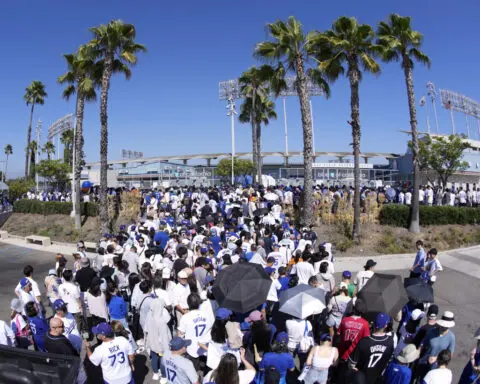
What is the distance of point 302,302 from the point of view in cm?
562

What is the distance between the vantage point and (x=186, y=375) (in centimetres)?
438

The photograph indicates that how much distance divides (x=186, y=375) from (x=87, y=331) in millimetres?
4541

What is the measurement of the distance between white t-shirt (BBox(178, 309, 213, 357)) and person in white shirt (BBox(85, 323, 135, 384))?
0.89m

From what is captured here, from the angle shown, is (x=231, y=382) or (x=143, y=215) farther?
(x=143, y=215)

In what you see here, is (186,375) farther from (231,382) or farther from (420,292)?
(420,292)

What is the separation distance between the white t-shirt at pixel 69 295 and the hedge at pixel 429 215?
590 inches

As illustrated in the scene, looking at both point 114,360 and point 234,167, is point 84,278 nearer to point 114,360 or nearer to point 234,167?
point 114,360

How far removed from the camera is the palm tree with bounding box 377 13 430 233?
1694 centimetres

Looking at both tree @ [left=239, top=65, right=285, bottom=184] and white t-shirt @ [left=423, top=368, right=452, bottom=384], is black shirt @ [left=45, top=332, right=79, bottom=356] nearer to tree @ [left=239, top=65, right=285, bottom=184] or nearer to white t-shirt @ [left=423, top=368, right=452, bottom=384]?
white t-shirt @ [left=423, top=368, right=452, bottom=384]

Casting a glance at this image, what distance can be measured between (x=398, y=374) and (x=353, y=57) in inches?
577

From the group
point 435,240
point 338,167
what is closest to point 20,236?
point 435,240

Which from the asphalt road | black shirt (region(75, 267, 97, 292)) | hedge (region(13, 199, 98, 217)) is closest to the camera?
the asphalt road

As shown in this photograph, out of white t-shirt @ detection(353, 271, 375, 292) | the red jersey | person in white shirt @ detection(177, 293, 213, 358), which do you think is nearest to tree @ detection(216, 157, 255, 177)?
white t-shirt @ detection(353, 271, 375, 292)

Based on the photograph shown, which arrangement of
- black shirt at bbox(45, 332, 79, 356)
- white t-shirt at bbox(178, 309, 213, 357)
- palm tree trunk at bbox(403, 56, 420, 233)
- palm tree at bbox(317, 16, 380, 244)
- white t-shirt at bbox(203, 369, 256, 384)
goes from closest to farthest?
white t-shirt at bbox(203, 369, 256, 384)
black shirt at bbox(45, 332, 79, 356)
white t-shirt at bbox(178, 309, 213, 357)
palm tree at bbox(317, 16, 380, 244)
palm tree trunk at bbox(403, 56, 420, 233)
